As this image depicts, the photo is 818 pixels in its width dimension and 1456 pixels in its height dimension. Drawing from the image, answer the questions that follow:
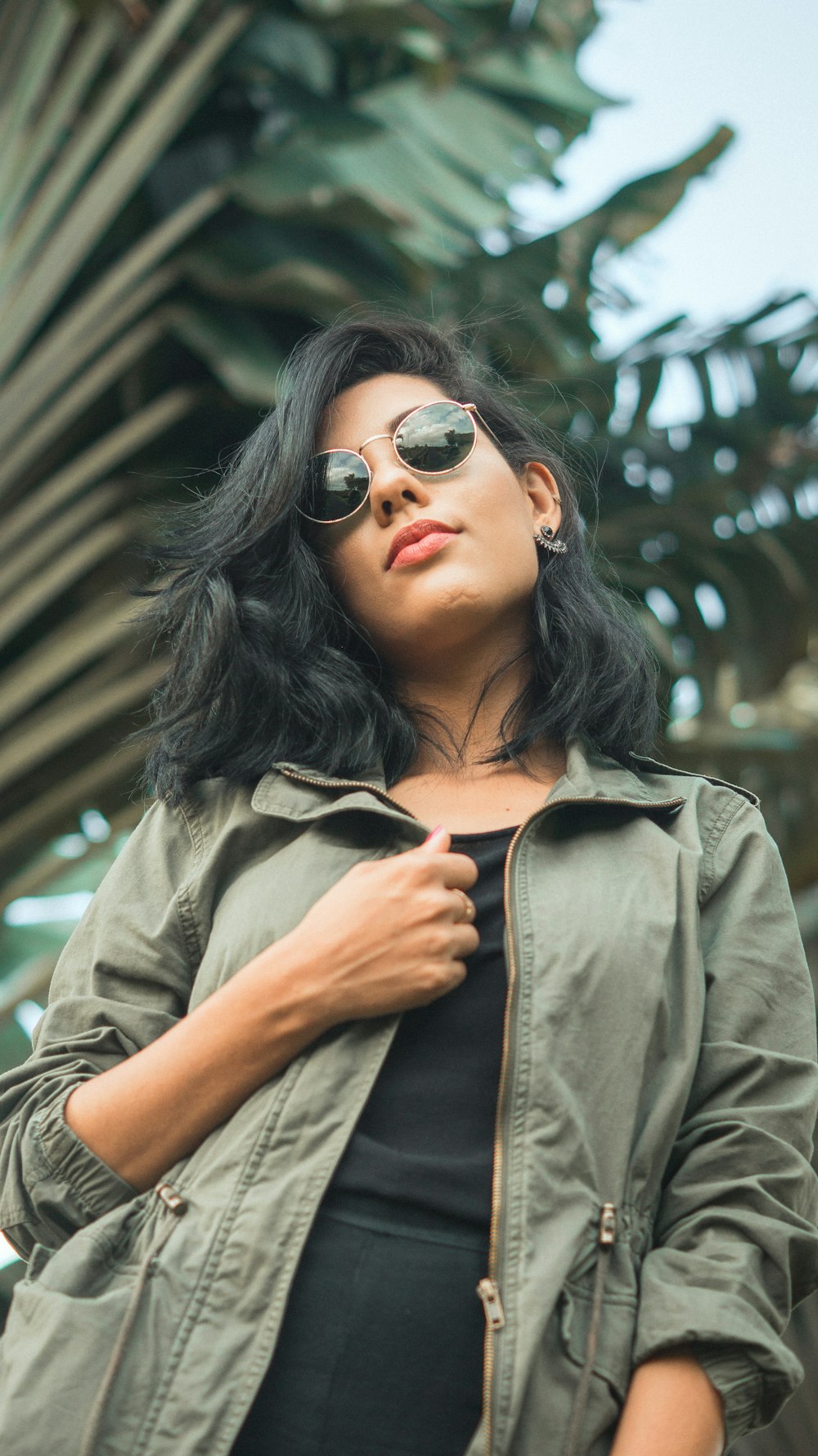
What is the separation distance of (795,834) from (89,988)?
9.93 ft

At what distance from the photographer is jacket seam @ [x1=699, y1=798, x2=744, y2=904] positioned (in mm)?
1521

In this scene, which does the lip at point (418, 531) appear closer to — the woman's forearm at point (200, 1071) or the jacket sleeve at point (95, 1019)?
the jacket sleeve at point (95, 1019)

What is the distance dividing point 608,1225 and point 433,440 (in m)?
0.95

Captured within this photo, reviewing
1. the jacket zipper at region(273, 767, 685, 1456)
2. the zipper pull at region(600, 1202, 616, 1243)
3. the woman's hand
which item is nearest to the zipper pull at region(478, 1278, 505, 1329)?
the jacket zipper at region(273, 767, 685, 1456)

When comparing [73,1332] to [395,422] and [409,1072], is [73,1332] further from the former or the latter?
[395,422]

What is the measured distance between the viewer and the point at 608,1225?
4.20 ft

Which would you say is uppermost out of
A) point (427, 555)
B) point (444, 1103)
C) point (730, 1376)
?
point (427, 555)

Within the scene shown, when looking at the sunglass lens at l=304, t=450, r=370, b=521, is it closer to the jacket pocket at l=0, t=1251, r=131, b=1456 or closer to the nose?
the nose

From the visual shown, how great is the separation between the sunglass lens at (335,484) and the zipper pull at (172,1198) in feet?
2.74

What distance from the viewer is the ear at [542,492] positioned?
1976 millimetres

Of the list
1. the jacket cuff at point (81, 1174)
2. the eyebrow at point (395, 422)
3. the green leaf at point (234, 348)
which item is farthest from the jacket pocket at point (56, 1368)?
the green leaf at point (234, 348)

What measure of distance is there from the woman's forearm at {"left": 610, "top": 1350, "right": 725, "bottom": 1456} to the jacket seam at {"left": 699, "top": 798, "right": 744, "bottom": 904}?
1.56 ft

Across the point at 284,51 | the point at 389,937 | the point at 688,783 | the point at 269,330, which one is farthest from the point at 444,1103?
the point at 284,51

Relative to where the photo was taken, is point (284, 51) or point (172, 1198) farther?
point (284, 51)
